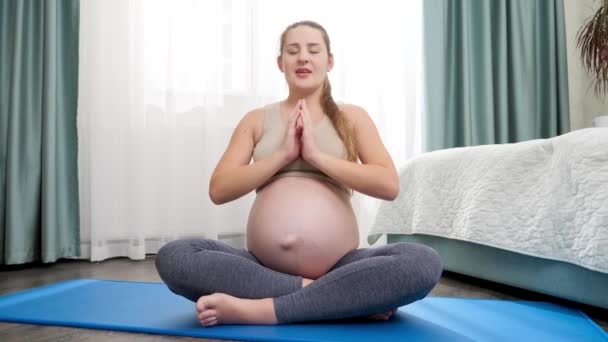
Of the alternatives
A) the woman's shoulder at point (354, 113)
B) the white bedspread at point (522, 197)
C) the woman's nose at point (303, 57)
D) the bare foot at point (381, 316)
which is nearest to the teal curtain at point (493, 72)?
the white bedspread at point (522, 197)

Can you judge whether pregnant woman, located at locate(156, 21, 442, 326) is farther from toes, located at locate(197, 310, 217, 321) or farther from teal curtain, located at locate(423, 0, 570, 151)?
teal curtain, located at locate(423, 0, 570, 151)

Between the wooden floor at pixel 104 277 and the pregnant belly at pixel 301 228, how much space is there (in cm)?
27

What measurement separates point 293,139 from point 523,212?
2.39ft

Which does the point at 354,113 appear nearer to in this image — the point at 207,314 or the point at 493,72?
the point at 207,314

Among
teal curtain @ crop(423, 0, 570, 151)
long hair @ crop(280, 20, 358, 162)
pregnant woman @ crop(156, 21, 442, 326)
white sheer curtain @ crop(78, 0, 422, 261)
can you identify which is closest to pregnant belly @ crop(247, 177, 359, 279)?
pregnant woman @ crop(156, 21, 442, 326)

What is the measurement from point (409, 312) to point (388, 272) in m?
0.25

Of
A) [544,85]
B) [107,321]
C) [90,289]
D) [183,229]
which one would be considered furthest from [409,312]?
[544,85]

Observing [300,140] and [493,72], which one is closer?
[300,140]

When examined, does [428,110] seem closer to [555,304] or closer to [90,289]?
[555,304]

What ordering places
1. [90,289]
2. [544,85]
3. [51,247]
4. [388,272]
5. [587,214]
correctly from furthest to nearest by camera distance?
[544,85] < [51,247] < [90,289] < [587,214] < [388,272]

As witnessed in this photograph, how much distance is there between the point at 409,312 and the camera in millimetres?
1165

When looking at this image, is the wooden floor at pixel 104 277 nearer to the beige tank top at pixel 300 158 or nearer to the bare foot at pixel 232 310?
the bare foot at pixel 232 310

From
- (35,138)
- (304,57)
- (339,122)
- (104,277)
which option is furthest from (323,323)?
(35,138)

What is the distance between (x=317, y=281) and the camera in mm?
1006
